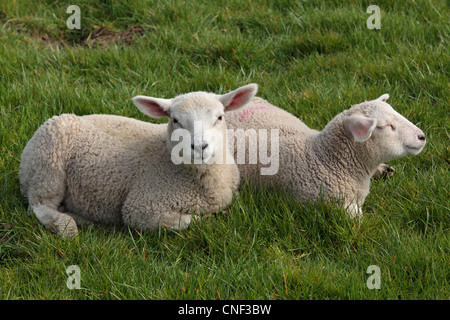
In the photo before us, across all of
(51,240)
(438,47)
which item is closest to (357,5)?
(438,47)

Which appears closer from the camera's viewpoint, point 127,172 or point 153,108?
point 153,108

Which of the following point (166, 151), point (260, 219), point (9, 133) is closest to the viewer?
point (260, 219)

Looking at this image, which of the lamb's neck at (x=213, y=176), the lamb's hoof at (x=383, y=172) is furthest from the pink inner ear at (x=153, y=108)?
the lamb's hoof at (x=383, y=172)

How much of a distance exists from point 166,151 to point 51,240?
975mm

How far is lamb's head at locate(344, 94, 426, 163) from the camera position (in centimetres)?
405

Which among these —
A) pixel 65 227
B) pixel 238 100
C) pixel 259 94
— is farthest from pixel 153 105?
pixel 259 94

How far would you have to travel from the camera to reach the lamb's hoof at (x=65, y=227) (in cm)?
395

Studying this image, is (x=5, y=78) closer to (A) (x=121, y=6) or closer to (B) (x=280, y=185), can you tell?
(A) (x=121, y=6)

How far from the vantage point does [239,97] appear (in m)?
4.14

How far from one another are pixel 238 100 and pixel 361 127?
0.84 metres

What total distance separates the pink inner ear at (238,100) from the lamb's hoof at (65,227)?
1305mm

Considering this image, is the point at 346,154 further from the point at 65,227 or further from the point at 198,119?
the point at 65,227

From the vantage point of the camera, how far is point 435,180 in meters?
4.25

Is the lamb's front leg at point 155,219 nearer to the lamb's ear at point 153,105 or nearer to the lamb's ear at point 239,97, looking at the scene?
the lamb's ear at point 153,105
